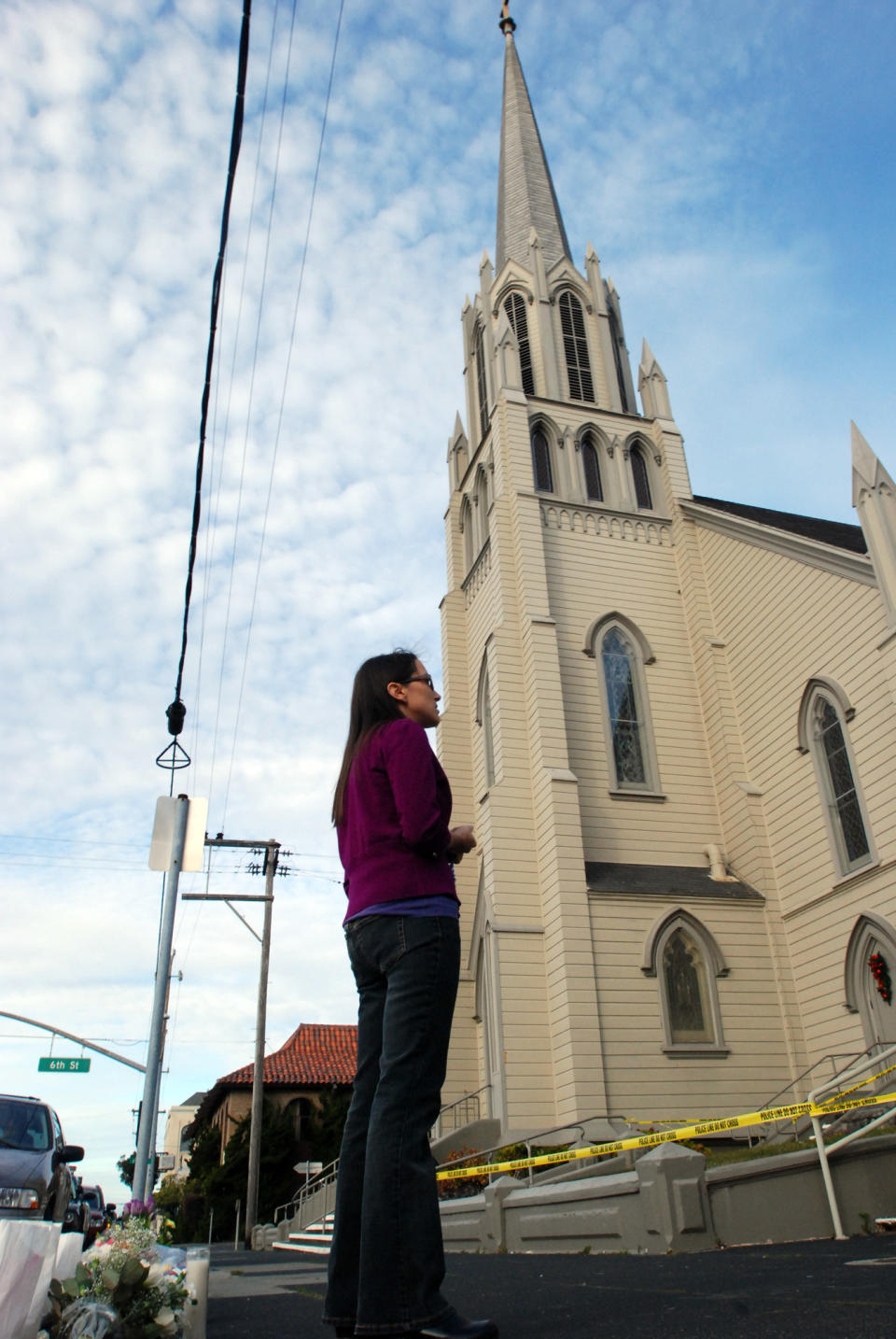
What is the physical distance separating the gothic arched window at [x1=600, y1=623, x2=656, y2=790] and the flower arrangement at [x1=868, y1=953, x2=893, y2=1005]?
5.53 metres

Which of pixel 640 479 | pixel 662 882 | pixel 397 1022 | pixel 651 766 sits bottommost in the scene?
pixel 397 1022

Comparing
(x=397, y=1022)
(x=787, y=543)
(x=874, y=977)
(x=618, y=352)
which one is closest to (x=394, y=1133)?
(x=397, y=1022)

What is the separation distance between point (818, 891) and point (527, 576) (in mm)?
8395

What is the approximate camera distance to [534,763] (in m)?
18.8

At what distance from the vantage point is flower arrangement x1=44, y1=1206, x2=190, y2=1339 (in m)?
2.40

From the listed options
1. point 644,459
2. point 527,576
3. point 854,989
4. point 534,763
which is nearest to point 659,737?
point 534,763

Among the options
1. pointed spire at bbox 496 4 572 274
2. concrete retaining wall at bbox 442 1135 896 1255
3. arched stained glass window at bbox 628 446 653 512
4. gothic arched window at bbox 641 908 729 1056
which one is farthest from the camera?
pointed spire at bbox 496 4 572 274

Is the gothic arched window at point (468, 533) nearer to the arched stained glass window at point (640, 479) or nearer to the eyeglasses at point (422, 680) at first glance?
the arched stained glass window at point (640, 479)

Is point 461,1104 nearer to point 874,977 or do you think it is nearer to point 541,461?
point 874,977

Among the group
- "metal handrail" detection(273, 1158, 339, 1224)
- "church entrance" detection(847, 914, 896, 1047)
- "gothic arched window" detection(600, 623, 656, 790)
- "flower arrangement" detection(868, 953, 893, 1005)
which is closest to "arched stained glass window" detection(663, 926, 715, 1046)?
"church entrance" detection(847, 914, 896, 1047)

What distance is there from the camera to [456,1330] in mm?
2631

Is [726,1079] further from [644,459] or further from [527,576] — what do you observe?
[644,459]

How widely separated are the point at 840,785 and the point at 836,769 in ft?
0.96

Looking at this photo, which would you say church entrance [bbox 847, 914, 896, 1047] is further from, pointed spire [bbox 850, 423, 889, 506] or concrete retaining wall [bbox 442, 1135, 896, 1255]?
concrete retaining wall [bbox 442, 1135, 896, 1255]
